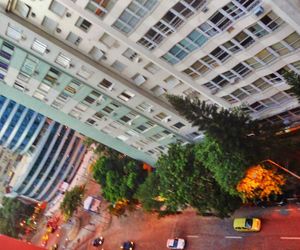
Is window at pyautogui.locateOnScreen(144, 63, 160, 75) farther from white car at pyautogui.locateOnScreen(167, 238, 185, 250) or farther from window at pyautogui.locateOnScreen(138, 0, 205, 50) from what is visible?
white car at pyautogui.locateOnScreen(167, 238, 185, 250)

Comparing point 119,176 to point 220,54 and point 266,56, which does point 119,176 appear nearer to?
point 220,54

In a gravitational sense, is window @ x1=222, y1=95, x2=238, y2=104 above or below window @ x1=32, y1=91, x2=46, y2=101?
above

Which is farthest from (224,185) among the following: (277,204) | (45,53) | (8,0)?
(8,0)

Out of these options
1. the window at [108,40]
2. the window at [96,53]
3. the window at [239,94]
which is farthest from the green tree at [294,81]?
the window at [96,53]

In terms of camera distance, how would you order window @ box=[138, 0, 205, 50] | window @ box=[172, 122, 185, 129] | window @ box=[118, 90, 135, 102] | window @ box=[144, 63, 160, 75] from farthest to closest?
window @ box=[172, 122, 185, 129] < window @ box=[118, 90, 135, 102] < window @ box=[144, 63, 160, 75] < window @ box=[138, 0, 205, 50]

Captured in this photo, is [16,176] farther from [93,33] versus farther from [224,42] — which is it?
[224,42]

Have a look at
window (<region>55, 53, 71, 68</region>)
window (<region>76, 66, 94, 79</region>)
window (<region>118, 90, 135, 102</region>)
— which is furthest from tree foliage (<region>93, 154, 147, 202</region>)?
window (<region>55, 53, 71, 68</region>)

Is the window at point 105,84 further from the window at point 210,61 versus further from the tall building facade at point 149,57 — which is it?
the window at point 210,61

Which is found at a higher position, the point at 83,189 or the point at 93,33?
the point at 93,33
